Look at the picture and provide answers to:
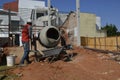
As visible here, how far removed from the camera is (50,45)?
49.5 ft

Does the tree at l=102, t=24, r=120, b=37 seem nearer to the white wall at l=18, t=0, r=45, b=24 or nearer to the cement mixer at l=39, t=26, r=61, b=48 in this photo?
the white wall at l=18, t=0, r=45, b=24

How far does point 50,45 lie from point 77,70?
3.93 meters

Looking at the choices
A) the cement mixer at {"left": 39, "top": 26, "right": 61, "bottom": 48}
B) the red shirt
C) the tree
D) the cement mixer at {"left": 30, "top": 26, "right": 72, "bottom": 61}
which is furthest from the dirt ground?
the tree

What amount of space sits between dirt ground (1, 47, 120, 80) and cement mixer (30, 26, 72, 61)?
0.86m

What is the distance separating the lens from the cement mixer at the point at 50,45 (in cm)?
1377

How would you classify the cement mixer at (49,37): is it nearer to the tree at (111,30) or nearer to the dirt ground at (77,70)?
the dirt ground at (77,70)

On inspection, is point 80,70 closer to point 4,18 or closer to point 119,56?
point 119,56

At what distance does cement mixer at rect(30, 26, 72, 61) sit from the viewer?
13.8m

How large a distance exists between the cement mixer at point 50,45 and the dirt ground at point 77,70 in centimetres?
86

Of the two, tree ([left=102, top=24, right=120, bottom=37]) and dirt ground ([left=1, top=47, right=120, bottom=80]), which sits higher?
tree ([left=102, top=24, right=120, bottom=37])

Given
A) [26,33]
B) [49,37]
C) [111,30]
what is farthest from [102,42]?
[111,30]

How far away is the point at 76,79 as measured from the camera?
10.4m

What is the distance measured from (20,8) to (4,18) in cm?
816

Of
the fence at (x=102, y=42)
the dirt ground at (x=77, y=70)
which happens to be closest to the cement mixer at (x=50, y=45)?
the dirt ground at (x=77, y=70)
